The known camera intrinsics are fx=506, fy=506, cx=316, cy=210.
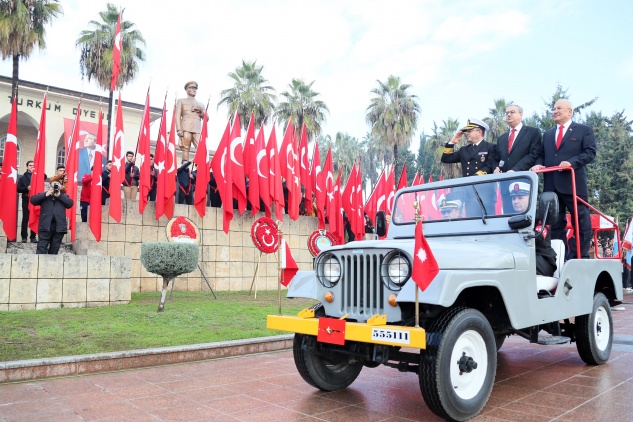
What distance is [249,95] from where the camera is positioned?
103 ft

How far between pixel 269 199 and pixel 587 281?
9.37 meters

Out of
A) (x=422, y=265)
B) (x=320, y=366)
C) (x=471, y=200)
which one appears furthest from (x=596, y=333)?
(x=422, y=265)

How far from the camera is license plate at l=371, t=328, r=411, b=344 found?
11.3 feet

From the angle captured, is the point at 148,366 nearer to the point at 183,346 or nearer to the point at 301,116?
the point at 183,346

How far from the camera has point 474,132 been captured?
21.4 ft

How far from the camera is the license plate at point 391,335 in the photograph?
343 centimetres

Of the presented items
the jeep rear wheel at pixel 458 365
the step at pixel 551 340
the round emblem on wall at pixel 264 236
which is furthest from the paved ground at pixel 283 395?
the round emblem on wall at pixel 264 236

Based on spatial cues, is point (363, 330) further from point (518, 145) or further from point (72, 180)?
point (72, 180)

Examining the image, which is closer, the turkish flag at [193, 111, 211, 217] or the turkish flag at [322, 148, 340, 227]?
the turkish flag at [193, 111, 211, 217]

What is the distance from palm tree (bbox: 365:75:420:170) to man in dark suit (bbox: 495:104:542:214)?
2755cm

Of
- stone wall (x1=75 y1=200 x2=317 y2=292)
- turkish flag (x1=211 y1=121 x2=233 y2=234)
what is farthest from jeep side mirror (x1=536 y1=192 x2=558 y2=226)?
turkish flag (x1=211 y1=121 x2=233 y2=234)

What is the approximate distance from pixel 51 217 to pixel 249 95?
23.0 metres

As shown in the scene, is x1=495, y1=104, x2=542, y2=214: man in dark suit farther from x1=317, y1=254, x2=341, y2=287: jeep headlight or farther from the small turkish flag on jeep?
the small turkish flag on jeep

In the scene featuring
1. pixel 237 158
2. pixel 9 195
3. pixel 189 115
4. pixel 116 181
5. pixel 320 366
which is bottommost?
pixel 320 366
